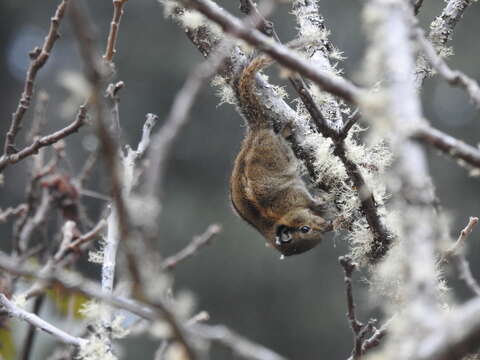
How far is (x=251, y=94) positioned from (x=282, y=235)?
0.96 m

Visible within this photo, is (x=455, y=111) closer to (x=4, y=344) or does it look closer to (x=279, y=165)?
(x=279, y=165)

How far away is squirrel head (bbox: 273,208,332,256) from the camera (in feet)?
10.0

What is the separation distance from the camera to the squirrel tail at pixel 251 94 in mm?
2250

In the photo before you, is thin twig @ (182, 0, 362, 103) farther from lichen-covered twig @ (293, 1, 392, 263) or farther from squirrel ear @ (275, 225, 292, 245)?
squirrel ear @ (275, 225, 292, 245)

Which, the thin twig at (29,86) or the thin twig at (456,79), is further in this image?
the thin twig at (29,86)

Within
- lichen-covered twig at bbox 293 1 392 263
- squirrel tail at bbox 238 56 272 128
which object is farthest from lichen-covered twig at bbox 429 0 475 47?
squirrel tail at bbox 238 56 272 128

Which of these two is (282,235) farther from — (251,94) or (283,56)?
(283,56)

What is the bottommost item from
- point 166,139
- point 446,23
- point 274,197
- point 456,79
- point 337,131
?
point 166,139

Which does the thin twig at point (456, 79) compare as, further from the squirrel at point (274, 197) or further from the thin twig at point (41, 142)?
the squirrel at point (274, 197)

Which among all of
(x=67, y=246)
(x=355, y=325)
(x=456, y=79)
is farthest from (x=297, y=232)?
(x=456, y=79)

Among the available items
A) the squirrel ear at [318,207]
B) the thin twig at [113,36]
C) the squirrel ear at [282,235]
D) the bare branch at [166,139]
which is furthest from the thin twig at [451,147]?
the squirrel ear at [282,235]

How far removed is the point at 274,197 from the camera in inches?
124

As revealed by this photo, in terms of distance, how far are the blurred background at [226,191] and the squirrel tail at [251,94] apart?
25.7 feet

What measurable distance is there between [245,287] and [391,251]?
30.3ft
